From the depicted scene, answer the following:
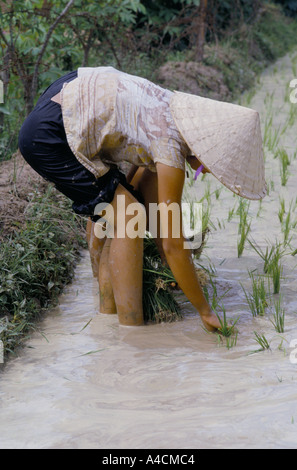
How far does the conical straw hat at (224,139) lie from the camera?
269 centimetres

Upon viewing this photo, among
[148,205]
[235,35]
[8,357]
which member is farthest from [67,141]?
[235,35]

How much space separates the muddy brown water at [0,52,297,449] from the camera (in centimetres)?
211

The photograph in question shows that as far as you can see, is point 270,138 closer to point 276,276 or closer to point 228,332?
point 276,276

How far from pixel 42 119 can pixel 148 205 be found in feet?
2.26

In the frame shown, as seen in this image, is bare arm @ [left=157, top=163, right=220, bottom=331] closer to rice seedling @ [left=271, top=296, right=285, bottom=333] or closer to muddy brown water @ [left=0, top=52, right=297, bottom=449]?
muddy brown water @ [left=0, top=52, right=297, bottom=449]

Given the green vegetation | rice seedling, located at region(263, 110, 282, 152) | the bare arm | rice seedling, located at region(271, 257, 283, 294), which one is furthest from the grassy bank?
rice seedling, located at region(263, 110, 282, 152)

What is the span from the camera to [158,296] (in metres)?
3.11

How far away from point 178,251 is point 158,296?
40 centimetres

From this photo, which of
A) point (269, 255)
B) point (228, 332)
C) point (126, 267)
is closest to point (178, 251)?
point (126, 267)

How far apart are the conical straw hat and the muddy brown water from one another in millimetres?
678

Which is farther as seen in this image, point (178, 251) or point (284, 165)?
point (284, 165)

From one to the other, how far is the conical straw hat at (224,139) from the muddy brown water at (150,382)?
2.22 feet

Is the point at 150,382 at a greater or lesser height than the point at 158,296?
lesser

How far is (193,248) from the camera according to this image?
353 cm
